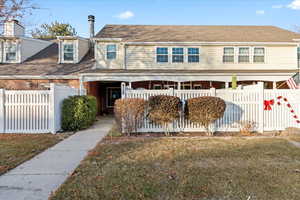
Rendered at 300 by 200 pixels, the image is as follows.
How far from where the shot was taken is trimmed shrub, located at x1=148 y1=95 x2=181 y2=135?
734cm

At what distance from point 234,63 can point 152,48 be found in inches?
235

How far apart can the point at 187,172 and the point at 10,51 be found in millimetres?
17580

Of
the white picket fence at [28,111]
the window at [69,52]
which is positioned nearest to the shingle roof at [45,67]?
the window at [69,52]

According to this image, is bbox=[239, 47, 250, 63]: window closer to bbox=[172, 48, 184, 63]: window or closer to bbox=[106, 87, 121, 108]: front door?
bbox=[172, 48, 184, 63]: window

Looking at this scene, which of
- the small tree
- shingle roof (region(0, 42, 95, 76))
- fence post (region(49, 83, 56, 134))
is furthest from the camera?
the small tree

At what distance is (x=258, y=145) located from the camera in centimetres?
616

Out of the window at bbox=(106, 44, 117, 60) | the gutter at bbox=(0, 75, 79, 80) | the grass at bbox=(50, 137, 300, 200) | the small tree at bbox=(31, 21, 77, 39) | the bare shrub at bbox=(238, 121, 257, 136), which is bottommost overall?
the grass at bbox=(50, 137, 300, 200)

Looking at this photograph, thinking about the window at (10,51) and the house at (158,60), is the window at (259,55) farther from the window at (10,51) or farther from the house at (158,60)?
the window at (10,51)

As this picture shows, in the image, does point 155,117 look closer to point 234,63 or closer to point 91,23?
point 234,63

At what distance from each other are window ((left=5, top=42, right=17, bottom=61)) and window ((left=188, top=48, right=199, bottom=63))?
528 inches

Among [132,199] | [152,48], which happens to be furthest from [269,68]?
[132,199]

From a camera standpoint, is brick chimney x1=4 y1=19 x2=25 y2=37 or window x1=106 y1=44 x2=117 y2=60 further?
brick chimney x1=4 y1=19 x2=25 y2=37

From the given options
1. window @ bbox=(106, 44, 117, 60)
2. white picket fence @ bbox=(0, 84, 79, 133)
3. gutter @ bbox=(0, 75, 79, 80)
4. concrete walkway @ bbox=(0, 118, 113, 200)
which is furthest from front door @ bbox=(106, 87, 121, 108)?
concrete walkway @ bbox=(0, 118, 113, 200)

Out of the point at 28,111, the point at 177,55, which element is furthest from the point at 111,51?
the point at 28,111
